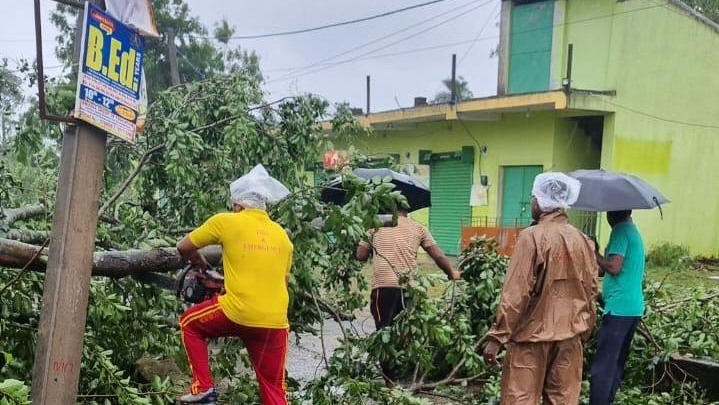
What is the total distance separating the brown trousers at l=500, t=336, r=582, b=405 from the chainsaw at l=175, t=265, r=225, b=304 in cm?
160

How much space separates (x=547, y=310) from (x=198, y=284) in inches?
72.6

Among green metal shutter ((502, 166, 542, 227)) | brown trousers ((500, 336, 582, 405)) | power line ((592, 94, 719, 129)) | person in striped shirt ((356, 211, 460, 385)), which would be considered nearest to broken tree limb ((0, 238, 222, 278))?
person in striped shirt ((356, 211, 460, 385))

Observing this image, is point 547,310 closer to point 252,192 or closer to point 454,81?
point 252,192

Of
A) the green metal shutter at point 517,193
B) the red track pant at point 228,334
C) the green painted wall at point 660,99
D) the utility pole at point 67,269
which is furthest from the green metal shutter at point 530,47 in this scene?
the utility pole at point 67,269

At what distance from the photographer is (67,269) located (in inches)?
91.7

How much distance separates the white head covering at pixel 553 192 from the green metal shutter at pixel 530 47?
10213 millimetres

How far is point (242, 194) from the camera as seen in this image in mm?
3451

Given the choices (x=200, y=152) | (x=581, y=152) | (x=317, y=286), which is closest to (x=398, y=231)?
(x=317, y=286)

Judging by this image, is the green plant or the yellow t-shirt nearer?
the green plant

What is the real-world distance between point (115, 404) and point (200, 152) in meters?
2.78

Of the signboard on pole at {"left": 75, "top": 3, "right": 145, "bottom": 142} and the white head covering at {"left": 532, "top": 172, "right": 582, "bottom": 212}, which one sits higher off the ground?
the signboard on pole at {"left": 75, "top": 3, "right": 145, "bottom": 142}

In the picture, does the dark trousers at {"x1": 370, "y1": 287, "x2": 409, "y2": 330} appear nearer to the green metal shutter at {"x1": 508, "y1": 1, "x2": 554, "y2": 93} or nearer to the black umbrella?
the black umbrella

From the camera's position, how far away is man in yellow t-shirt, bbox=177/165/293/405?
3291 millimetres

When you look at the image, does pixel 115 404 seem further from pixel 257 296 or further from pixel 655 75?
pixel 655 75
